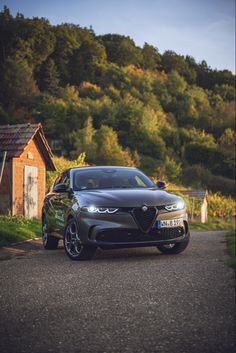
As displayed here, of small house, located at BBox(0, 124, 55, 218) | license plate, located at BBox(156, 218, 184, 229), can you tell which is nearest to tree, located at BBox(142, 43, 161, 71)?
small house, located at BBox(0, 124, 55, 218)

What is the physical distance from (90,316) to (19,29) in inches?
3703

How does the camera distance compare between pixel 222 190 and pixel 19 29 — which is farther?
pixel 19 29

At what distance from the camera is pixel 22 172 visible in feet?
74.7

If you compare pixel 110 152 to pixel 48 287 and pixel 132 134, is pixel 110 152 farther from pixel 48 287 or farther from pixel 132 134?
pixel 48 287

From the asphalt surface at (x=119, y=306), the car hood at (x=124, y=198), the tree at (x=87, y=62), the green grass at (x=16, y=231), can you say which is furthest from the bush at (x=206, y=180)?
the asphalt surface at (x=119, y=306)

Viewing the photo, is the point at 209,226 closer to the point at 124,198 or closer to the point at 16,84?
the point at 124,198

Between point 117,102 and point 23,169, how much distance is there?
56.9 m

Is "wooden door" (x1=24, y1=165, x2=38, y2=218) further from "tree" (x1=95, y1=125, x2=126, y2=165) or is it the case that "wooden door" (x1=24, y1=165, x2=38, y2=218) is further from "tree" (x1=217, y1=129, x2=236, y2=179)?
"tree" (x1=217, y1=129, x2=236, y2=179)

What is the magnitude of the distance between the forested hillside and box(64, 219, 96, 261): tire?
4389 cm

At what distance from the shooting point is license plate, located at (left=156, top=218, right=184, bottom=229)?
9109 mm

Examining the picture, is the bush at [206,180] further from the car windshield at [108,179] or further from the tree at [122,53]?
the tree at [122,53]

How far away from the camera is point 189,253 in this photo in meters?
10.0

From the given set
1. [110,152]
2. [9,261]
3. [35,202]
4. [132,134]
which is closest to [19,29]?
[132,134]

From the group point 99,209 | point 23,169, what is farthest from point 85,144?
point 99,209
